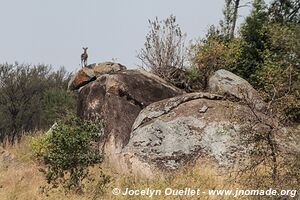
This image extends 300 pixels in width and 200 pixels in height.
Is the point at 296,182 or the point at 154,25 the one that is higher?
the point at 154,25

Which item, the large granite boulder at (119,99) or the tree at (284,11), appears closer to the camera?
the large granite boulder at (119,99)

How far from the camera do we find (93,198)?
319 inches

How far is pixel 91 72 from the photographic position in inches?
702

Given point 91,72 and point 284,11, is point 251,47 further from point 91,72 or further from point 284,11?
point 91,72

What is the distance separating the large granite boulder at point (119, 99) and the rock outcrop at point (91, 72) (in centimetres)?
253

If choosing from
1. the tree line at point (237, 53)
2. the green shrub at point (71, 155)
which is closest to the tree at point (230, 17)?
the tree line at point (237, 53)

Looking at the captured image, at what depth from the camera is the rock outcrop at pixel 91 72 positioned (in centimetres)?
1764

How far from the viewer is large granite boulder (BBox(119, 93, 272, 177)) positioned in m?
11.0

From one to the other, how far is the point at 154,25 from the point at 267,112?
479 inches

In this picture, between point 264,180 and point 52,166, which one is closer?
point 264,180

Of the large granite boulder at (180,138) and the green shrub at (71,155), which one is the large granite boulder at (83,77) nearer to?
the large granite boulder at (180,138)

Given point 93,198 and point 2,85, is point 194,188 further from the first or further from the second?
point 2,85

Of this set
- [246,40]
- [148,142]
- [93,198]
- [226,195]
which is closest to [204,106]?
[148,142]
